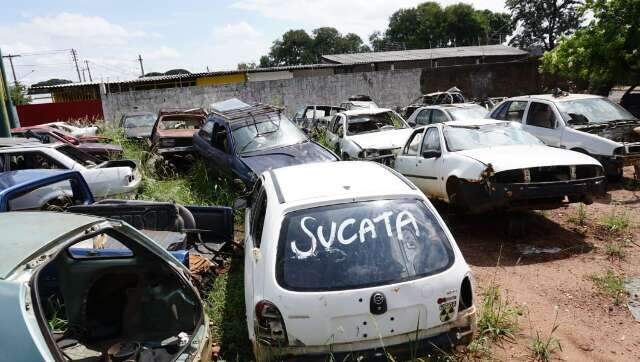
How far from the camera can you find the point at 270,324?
3113 millimetres

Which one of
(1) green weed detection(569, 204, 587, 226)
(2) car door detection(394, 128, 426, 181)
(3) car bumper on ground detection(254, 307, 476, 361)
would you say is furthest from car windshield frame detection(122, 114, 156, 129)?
(3) car bumper on ground detection(254, 307, 476, 361)

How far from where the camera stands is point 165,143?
12.2m

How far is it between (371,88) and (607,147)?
19305 mm

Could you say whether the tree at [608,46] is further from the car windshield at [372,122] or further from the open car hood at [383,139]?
the open car hood at [383,139]

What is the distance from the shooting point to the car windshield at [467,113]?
37.1ft

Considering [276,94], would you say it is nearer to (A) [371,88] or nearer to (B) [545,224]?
(A) [371,88]

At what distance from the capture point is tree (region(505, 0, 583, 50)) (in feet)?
195

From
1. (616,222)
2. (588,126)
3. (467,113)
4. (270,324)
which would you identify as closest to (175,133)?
(467,113)

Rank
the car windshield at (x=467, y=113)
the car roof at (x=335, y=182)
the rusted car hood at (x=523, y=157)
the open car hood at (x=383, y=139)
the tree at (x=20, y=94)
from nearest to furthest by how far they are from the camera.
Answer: the car roof at (x=335, y=182), the rusted car hood at (x=523, y=157), the open car hood at (x=383, y=139), the car windshield at (x=467, y=113), the tree at (x=20, y=94)

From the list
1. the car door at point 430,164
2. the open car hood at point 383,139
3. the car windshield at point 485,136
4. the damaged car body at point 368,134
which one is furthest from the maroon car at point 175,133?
the car windshield at point 485,136

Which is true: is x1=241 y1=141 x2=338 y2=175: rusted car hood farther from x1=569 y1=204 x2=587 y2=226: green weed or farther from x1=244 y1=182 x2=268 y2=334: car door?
x1=569 y1=204 x2=587 y2=226: green weed

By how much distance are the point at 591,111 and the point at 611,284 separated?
5076 mm

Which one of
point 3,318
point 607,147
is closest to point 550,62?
point 607,147

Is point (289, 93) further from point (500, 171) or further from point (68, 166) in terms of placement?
point (500, 171)
